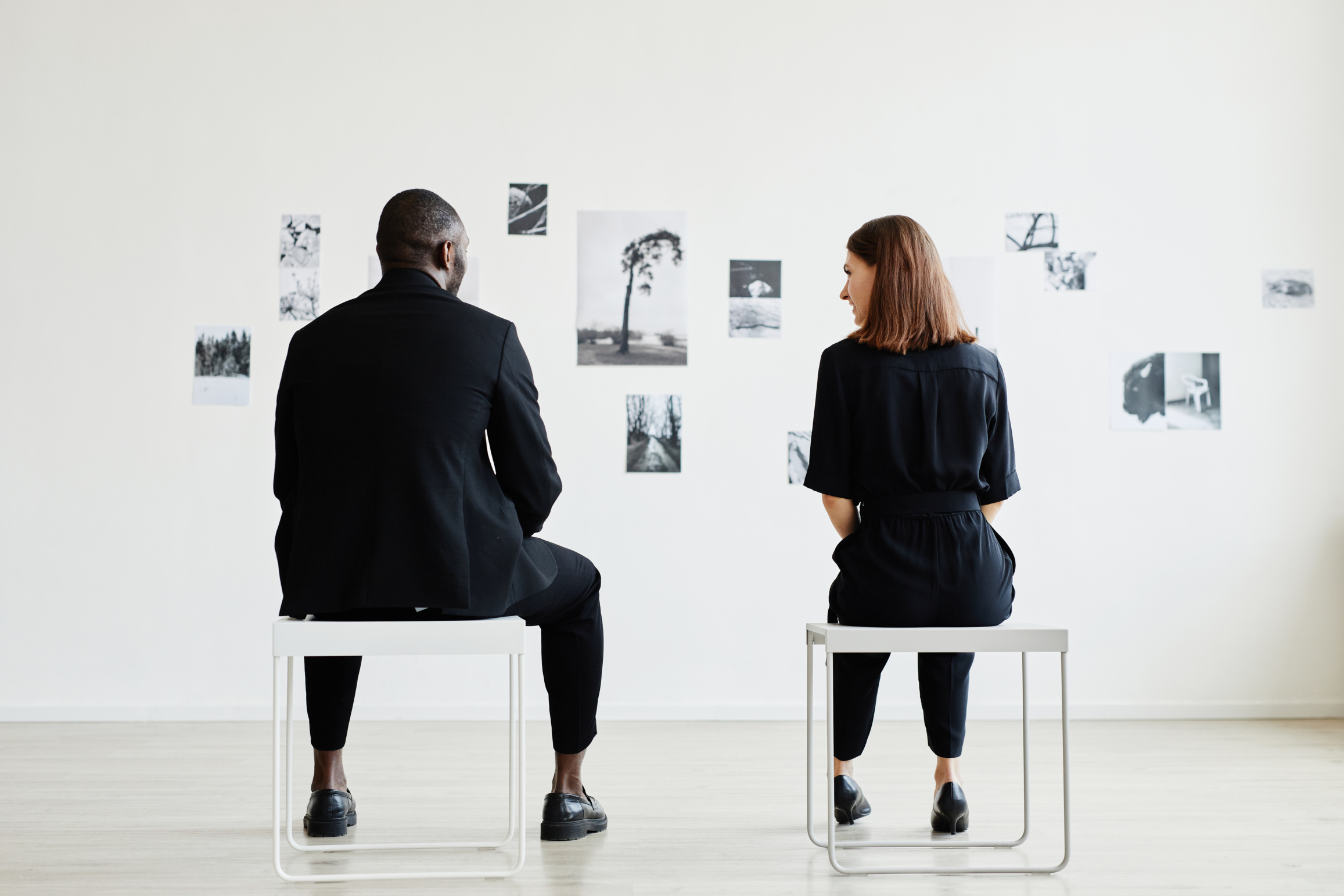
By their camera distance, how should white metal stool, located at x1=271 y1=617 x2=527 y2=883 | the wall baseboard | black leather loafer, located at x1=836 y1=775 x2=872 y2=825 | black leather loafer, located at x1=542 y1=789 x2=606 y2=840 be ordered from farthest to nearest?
the wall baseboard < black leather loafer, located at x1=836 y1=775 x2=872 y2=825 < black leather loafer, located at x1=542 y1=789 x2=606 y2=840 < white metal stool, located at x1=271 y1=617 x2=527 y2=883

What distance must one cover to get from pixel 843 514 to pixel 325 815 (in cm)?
113

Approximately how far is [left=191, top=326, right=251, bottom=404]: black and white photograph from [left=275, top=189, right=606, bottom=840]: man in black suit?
5.72ft

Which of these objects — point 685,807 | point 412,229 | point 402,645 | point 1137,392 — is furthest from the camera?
point 1137,392

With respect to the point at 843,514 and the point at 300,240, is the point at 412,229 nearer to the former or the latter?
the point at 843,514

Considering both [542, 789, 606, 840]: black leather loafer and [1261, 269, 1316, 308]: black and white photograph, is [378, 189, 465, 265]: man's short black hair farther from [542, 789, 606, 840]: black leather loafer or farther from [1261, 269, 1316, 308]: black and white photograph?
[1261, 269, 1316, 308]: black and white photograph

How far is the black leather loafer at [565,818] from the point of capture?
6.38 feet

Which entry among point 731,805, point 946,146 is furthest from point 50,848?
point 946,146

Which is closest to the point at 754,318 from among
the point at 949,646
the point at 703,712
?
the point at 703,712

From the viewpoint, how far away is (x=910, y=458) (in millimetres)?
1874

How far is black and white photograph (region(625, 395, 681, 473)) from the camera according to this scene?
3.46 meters

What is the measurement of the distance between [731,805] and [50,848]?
130 cm

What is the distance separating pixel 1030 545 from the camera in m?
3.48

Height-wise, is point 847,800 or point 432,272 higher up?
point 432,272

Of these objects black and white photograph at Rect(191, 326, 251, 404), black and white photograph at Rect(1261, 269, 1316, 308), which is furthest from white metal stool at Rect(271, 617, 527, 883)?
black and white photograph at Rect(1261, 269, 1316, 308)
